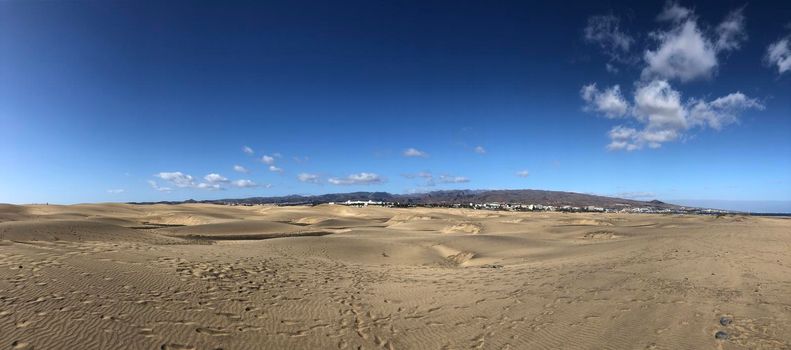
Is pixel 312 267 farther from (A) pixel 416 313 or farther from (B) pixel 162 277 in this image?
(A) pixel 416 313

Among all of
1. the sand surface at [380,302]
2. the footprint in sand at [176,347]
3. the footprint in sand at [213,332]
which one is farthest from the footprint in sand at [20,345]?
the footprint in sand at [213,332]

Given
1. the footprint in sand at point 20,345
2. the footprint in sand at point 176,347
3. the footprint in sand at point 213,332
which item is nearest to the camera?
the footprint in sand at point 20,345

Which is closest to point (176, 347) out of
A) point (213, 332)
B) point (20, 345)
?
point (213, 332)

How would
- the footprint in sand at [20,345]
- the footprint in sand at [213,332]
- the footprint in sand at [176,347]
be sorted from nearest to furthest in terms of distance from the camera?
the footprint in sand at [20,345]
the footprint in sand at [176,347]
the footprint in sand at [213,332]

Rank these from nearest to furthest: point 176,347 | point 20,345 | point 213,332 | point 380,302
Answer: point 20,345
point 176,347
point 213,332
point 380,302

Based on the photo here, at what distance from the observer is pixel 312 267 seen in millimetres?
16203

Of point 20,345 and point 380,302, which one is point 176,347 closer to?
point 20,345

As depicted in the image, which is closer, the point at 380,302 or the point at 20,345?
the point at 20,345

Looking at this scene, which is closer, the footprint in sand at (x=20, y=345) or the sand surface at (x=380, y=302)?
the footprint in sand at (x=20, y=345)

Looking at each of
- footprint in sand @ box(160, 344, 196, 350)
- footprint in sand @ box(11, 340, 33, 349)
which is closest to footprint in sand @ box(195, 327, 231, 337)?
footprint in sand @ box(160, 344, 196, 350)

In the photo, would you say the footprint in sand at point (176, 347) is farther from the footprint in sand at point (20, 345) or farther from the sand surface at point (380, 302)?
the footprint in sand at point (20, 345)

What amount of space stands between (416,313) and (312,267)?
7356 millimetres

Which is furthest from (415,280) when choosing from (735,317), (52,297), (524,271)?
(52,297)

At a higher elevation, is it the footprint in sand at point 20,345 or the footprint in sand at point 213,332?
the footprint in sand at point 20,345
